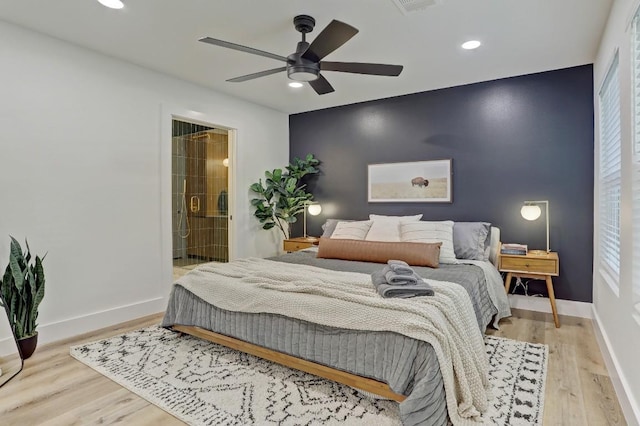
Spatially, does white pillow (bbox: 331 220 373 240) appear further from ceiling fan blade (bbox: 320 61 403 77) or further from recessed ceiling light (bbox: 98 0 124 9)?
recessed ceiling light (bbox: 98 0 124 9)

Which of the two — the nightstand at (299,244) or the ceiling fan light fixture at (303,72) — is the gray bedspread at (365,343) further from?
the nightstand at (299,244)

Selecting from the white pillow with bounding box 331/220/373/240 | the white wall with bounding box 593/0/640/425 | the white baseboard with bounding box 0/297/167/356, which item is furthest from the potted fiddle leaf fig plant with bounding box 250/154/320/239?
the white wall with bounding box 593/0/640/425

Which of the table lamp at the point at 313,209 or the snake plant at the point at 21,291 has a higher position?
the table lamp at the point at 313,209

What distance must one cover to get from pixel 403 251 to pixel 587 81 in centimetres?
248

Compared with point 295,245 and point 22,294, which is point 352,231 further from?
point 22,294

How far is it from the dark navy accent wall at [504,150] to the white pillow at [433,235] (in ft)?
2.32

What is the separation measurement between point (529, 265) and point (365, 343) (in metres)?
2.27

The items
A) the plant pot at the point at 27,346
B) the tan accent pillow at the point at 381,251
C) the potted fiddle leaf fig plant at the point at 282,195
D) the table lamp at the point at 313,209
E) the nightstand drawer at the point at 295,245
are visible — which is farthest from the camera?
the table lamp at the point at 313,209

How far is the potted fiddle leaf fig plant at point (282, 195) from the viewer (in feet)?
16.4

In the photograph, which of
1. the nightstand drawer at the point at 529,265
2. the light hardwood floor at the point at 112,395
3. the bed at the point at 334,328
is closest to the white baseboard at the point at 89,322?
the light hardwood floor at the point at 112,395

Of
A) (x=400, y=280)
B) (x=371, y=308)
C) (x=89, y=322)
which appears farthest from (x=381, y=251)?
(x=89, y=322)

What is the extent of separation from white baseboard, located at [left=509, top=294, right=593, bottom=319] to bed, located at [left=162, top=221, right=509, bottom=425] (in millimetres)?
622

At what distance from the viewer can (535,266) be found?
3432 mm

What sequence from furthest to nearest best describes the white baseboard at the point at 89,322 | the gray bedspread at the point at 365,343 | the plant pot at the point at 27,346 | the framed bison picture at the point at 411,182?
1. the framed bison picture at the point at 411,182
2. the white baseboard at the point at 89,322
3. the plant pot at the point at 27,346
4. the gray bedspread at the point at 365,343
